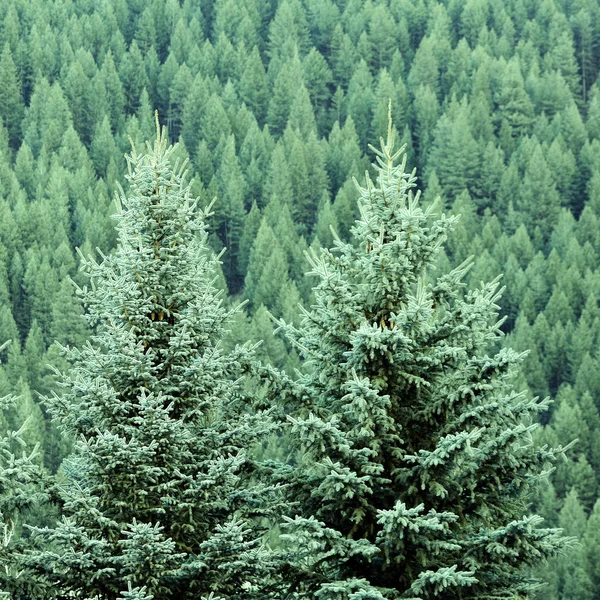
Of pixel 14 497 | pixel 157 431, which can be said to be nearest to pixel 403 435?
pixel 157 431

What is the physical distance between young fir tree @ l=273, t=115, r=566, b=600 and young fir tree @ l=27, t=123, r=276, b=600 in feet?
2.76

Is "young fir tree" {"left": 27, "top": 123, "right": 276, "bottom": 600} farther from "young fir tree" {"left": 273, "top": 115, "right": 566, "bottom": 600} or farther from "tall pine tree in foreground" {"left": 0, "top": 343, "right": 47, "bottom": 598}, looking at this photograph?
"young fir tree" {"left": 273, "top": 115, "right": 566, "bottom": 600}

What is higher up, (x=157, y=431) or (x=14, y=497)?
(x=157, y=431)

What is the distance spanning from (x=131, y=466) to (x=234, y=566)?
1.77m

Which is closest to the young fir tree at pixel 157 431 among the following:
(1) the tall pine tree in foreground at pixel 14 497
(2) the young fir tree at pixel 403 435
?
(1) the tall pine tree in foreground at pixel 14 497

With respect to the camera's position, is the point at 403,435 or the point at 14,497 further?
the point at 403,435

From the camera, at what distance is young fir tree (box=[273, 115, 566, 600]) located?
16141 mm

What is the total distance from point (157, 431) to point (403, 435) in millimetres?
3013

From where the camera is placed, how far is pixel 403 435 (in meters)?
17.4

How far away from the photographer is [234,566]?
16812mm

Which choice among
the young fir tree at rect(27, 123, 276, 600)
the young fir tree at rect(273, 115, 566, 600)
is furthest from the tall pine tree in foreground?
the young fir tree at rect(273, 115, 566, 600)

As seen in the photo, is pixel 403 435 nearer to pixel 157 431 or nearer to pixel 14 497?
pixel 157 431

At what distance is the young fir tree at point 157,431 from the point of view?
16875mm

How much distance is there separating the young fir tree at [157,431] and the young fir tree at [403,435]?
33.1 inches
